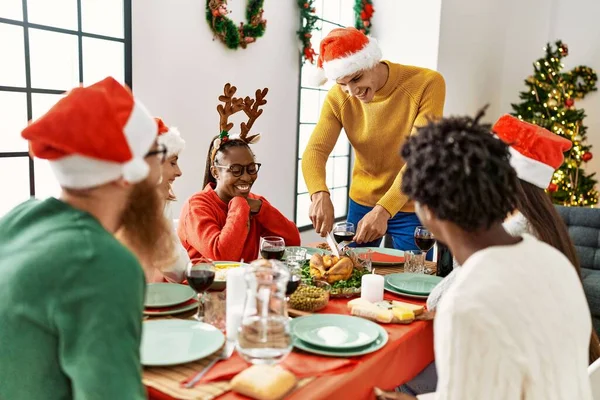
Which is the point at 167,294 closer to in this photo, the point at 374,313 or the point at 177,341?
the point at 177,341

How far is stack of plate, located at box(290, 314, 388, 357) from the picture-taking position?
126 cm

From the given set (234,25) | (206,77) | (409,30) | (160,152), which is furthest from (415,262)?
(409,30)

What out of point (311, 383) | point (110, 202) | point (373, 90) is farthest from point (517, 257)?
point (373, 90)

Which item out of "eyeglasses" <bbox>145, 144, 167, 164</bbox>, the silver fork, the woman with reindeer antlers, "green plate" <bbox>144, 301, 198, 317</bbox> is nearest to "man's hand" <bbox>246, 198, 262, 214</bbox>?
the woman with reindeer antlers

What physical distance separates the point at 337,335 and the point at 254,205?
1089mm

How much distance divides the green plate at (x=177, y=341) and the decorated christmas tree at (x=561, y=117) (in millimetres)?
4381

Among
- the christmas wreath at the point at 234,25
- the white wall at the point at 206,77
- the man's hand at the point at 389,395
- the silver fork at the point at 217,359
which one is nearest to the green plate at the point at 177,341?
the silver fork at the point at 217,359

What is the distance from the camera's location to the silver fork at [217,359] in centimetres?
111

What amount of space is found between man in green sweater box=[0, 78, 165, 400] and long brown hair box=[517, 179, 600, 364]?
1.08 metres

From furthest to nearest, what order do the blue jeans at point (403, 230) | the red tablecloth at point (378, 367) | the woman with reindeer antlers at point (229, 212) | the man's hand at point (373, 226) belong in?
the blue jeans at point (403, 230) < the man's hand at point (373, 226) < the woman with reindeer antlers at point (229, 212) < the red tablecloth at point (378, 367)

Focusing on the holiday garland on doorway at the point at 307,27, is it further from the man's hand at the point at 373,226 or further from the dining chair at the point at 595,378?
the dining chair at the point at 595,378

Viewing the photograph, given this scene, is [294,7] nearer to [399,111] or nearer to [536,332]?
[399,111]

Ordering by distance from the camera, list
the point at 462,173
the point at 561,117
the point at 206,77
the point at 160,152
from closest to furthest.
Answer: the point at 462,173
the point at 160,152
the point at 206,77
the point at 561,117

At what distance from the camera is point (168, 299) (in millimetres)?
1541
